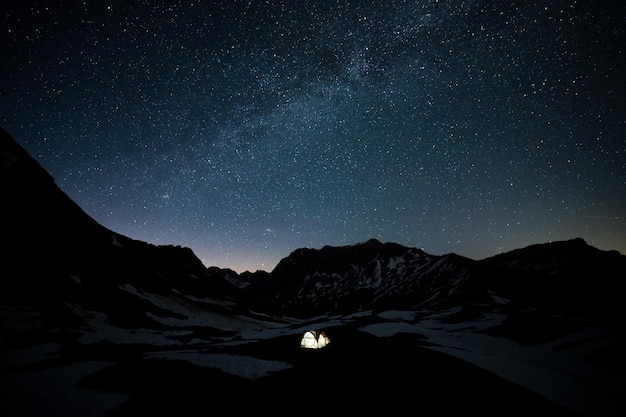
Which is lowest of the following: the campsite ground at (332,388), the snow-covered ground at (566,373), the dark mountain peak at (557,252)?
the snow-covered ground at (566,373)

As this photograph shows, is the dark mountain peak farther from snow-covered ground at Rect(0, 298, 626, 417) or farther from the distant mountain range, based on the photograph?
snow-covered ground at Rect(0, 298, 626, 417)

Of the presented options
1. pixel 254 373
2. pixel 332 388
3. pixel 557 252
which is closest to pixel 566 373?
pixel 332 388

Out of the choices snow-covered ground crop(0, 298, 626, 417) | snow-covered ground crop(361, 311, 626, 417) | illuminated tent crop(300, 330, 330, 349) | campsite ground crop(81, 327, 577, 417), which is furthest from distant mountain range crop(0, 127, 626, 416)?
illuminated tent crop(300, 330, 330, 349)

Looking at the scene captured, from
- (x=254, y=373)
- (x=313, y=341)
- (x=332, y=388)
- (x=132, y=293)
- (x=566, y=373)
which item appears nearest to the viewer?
(x=332, y=388)

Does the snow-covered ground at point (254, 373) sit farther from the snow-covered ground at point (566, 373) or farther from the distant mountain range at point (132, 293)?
the distant mountain range at point (132, 293)

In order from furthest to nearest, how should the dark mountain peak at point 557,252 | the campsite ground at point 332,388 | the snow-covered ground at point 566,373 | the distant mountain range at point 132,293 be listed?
the dark mountain peak at point 557,252 < the distant mountain range at point 132,293 < the snow-covered ground at point 566,373 < the campsite ground at point 332,388

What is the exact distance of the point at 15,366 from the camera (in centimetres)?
2158

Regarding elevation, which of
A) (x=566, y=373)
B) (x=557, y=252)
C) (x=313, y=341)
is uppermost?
(x=557, y=252)

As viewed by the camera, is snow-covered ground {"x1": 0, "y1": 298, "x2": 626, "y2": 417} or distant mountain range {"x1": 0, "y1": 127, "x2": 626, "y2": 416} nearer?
snow-covered ground {"x1": 0, "y1": 298, "x2": 626, "y2": 417}

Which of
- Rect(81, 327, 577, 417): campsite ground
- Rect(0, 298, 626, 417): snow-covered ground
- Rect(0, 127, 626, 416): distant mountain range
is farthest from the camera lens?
Rect(0, 127, 626, 416): distant mountain range

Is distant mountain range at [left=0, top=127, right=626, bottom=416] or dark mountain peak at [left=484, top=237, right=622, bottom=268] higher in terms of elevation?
dark mountain peak at [left=484, top=237, right=622, bottom=268]

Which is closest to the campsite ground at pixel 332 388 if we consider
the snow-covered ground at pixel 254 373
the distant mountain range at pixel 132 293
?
the snow-covered ground at pixel 254 373

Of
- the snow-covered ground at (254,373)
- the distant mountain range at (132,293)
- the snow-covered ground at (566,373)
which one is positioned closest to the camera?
the snow-covered ground at (254,373)

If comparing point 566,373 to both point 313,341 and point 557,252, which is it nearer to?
point 313,341
